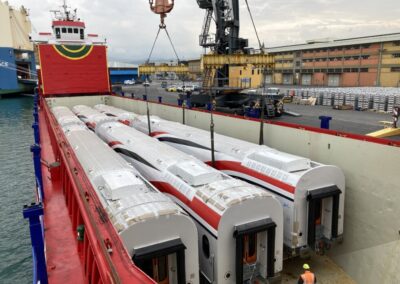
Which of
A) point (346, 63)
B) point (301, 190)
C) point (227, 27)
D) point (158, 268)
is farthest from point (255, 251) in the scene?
point (346, 63)

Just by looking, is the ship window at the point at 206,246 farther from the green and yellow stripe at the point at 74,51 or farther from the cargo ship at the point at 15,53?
the cargo ship at the point at 15,53

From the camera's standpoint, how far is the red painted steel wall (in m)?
31.5

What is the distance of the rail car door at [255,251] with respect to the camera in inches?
268

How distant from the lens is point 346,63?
7494cm

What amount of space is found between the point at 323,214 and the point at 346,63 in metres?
75.9

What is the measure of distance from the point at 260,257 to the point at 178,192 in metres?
2.57

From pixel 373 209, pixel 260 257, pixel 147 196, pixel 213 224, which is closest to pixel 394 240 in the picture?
pixel 373 209

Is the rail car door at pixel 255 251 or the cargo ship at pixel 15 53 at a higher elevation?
the cargo ship at pixel 15 53

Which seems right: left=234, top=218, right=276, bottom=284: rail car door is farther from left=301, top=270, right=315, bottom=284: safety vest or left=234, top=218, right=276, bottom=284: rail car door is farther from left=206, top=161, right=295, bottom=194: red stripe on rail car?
left=206, top=161, right=295, bottom=194: red stripe on rail car

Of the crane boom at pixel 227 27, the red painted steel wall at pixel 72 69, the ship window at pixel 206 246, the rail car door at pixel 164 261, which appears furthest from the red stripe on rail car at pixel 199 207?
the red painted steel wall at pixel 72 69

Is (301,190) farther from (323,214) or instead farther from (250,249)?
(250,249)

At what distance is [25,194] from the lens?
1673cm

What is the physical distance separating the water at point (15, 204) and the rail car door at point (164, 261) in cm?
625

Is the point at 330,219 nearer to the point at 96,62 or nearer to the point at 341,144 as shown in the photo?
the point at 341,144
